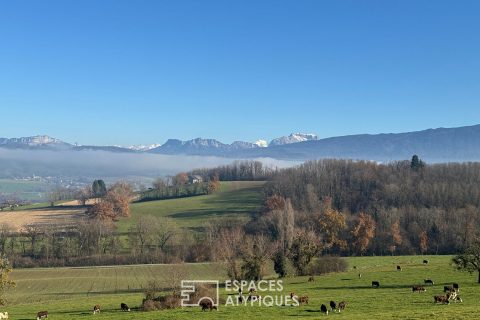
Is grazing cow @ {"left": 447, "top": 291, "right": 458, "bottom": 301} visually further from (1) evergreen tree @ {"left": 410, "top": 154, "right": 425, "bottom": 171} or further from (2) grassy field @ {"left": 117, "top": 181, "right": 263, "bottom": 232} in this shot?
(1) evergreen tree @ {"left": 410, "top": 154, "right": 425, "bottom": 171}

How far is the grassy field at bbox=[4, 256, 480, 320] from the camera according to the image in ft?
125

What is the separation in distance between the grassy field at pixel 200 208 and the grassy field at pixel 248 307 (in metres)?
54.2

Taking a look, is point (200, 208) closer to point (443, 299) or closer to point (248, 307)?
point (248, 307)

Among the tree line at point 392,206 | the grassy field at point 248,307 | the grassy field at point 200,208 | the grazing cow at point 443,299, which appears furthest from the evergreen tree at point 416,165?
the grazing cow at point 443,299

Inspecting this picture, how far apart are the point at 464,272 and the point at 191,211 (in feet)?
383

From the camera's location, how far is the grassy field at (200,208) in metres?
155

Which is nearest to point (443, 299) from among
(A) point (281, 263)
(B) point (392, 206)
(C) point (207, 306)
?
(C) point (207, 306)

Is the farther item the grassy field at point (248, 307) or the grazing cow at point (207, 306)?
the grazing cow at point (207, 306)

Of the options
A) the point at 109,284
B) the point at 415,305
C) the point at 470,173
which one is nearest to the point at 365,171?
the point at 470,173

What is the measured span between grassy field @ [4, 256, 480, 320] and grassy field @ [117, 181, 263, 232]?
54.2 meters

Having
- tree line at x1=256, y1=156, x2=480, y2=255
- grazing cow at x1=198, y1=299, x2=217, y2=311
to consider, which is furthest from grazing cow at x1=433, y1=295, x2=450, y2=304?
tree line at x1=256, y1=156, x2=480, y2=255

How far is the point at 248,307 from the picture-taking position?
43250 millimetres

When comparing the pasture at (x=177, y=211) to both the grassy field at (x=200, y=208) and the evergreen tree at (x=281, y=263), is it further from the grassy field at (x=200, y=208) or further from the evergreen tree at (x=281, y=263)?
the evergreen tree at (x=281, y=263)

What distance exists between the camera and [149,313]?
42344 mm
